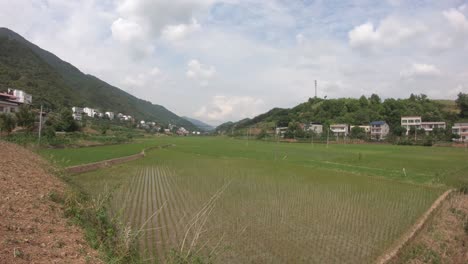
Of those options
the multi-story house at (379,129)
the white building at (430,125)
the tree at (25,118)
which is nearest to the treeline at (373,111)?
the multi-story house at (379,129)

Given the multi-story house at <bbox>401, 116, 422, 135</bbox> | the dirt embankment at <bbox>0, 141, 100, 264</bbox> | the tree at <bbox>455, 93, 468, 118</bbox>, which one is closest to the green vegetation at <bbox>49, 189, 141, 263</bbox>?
the dirt embankment at <bbox>0, 141, 100, 264</bbox>

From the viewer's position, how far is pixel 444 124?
7088 cm

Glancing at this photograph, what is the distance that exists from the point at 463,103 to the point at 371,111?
23.7 m

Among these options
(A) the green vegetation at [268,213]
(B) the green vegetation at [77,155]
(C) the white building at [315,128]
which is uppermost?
(C) the white building at [315,128]

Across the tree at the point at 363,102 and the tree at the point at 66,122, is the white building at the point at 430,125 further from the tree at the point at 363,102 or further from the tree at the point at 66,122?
the tree at the point at 66,122

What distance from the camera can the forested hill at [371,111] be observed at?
87.6 m

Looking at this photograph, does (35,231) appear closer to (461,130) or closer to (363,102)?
(461,130)

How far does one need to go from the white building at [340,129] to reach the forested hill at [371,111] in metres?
8.72

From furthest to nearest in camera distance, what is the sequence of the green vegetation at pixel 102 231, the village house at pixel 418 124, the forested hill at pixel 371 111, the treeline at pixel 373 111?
the forested hill at pixel 371 111, the treeline at pixel 373 111, the village house at pixel 418 124, the green vegetation at pixel 102 231

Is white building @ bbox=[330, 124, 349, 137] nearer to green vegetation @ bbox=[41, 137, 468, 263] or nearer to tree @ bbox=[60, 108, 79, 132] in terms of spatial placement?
tree @ bbox=[60, 108, 79, 132]

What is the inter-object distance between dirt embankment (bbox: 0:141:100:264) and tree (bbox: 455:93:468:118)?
3936 inches

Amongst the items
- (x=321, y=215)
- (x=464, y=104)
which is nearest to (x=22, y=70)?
(x=321, y=215)

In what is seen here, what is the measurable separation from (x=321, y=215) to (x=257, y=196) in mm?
3256

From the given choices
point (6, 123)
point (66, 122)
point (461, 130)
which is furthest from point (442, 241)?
point (461, 130)
